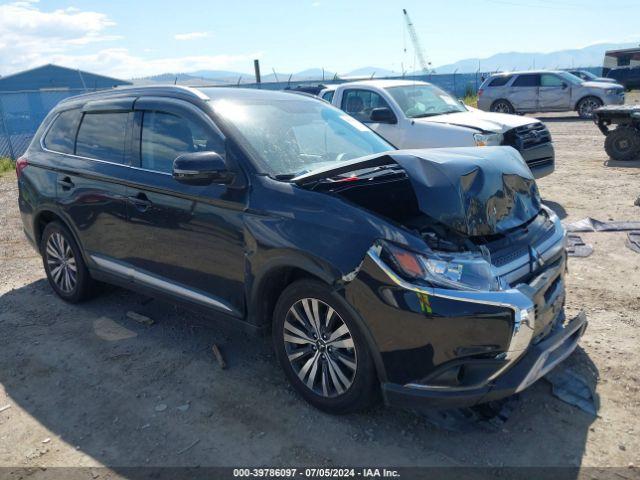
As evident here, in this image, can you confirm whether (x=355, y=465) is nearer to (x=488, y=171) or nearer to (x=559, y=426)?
(x=559, y=426)

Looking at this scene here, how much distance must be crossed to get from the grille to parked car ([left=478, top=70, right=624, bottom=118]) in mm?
13247

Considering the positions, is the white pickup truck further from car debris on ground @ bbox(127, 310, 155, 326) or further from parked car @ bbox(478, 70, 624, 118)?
parked car @ bbox(478, 70, 624, 118)

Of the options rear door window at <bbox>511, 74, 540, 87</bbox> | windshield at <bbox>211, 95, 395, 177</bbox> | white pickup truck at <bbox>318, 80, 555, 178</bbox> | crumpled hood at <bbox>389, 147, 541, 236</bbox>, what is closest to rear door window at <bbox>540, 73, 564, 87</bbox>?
rear door window at <bbox>511, 74, 540, 87</bbox>

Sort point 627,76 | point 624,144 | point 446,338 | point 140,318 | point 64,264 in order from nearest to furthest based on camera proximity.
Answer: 1. point 446,338
2. point 140,318
3. point 64,264
4. point 624,144
5. point 627,76

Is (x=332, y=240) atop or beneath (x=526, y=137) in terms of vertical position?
atop

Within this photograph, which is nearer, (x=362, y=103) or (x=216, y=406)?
(x=216, y=406)

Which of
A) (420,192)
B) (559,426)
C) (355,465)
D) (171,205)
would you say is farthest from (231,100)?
(559,426)

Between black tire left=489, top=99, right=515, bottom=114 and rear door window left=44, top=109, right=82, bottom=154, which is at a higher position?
rear door window left=44, top=109, right=82, bottom=154

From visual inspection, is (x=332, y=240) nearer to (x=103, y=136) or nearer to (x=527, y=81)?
(x=103, y=136)

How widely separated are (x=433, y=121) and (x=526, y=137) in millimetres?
1398

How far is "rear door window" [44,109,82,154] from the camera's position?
16.0 ft

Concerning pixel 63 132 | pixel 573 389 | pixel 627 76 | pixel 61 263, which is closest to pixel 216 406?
pixel 573 389

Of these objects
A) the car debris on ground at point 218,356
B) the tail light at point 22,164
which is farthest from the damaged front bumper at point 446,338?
the tail light at point 22,164

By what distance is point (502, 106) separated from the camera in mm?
20922
